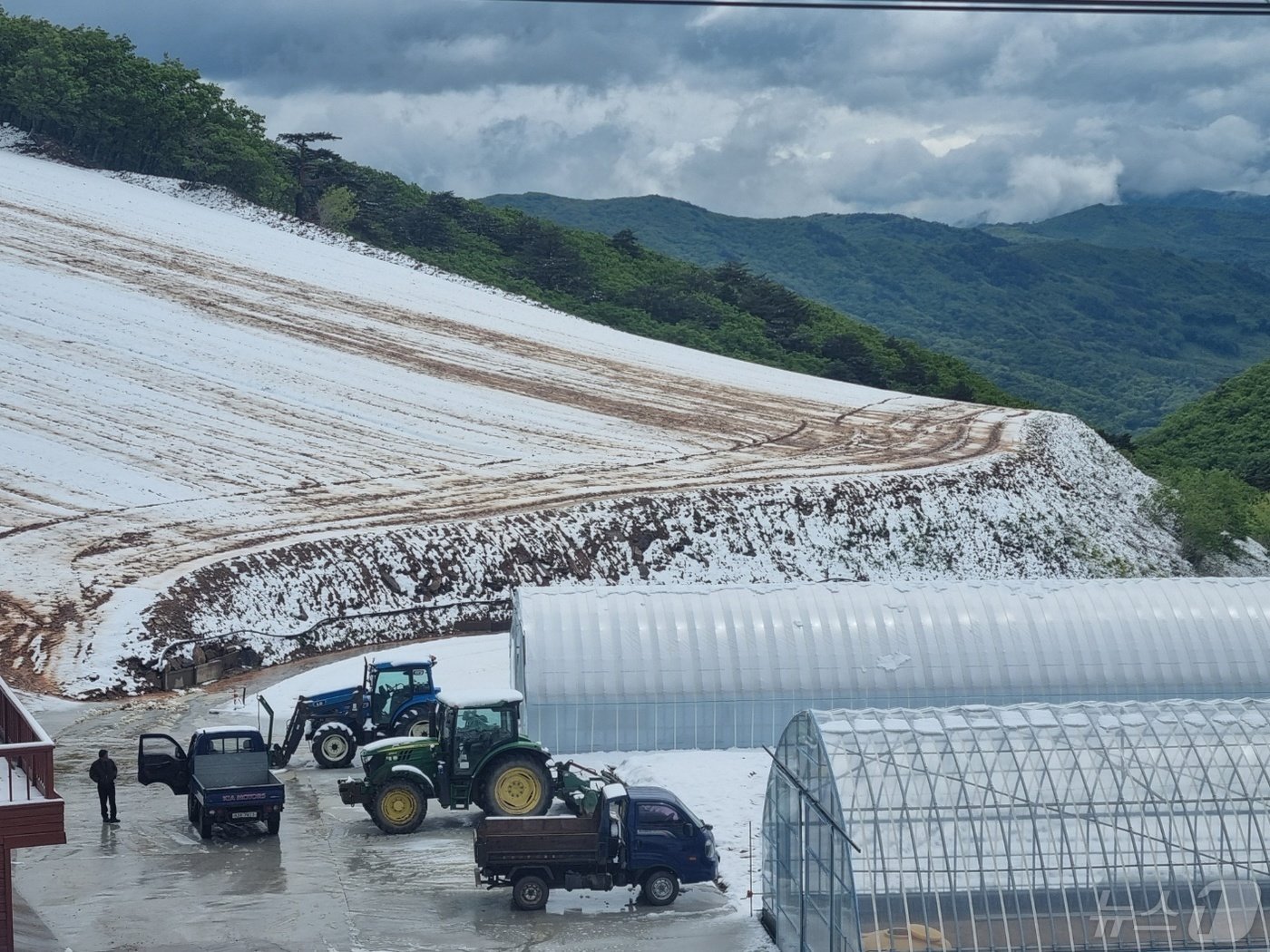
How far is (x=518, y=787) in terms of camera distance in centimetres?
2350

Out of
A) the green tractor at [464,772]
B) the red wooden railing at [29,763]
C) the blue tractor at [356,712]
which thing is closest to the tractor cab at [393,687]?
the blue tractor at [356,712]

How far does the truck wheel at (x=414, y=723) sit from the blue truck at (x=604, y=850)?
675 centimetres

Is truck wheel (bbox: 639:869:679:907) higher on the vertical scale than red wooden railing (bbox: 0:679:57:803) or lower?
lower

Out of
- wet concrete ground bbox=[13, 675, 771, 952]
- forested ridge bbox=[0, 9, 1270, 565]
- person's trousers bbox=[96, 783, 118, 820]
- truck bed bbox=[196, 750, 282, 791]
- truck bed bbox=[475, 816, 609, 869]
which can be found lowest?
wet concrete ground bbox=[13, 675, 771, 952]

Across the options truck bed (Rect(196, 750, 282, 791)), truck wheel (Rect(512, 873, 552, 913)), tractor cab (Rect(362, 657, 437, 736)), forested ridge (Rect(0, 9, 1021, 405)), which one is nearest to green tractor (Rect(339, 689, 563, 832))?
truck bed (Rect(196, 750, 282, 791))

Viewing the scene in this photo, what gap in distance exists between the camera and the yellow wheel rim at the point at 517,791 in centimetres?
2341

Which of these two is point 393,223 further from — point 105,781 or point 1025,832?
point 1025,832

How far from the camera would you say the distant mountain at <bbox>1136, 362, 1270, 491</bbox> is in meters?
83.6

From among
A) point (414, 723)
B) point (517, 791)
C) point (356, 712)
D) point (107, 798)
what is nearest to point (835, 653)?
point (414, 723)

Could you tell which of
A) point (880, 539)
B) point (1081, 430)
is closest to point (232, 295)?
point (880, 539)

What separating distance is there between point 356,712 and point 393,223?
79.1 meters

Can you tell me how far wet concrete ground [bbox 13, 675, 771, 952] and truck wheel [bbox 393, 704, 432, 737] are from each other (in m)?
2.02

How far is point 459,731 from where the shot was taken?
23.5 meters

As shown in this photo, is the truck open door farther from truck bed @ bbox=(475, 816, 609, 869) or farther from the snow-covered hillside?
the snow-covered hillside
